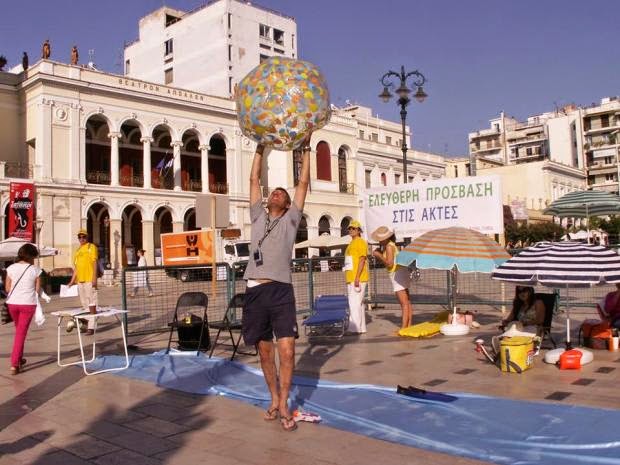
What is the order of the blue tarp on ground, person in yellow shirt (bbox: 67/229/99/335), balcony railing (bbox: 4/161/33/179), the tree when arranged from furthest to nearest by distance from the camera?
1. the tree
2. balcony railing (bbox: 4/161/33/179)
3. person in yellow shirt (bbox: 67/229/99/335)
4. the blue tarp on ground

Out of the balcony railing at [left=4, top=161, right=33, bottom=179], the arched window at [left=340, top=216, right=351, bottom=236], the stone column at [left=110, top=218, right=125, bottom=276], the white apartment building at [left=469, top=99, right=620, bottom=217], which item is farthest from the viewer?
the white apartment building at [left=469, top=99, right=620, bottom=217]

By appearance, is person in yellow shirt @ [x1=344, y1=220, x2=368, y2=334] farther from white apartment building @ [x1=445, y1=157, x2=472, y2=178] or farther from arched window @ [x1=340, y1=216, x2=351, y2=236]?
white apartment building @ [x1=445, y1=157, x2=472, y2=178]

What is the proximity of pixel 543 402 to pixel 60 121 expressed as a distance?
3077 centimetres

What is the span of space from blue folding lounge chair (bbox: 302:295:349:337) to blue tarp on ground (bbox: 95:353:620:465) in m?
2.95

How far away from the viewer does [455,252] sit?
9273 mm

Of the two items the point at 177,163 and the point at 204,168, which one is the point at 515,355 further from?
the point at 204,168

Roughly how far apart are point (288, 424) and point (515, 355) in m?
3.17

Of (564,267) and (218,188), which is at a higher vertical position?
(218,188)

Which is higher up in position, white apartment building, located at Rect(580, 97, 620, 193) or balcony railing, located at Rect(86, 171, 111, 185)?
white apartment building, located at Rect(580, 97, 620, 193)

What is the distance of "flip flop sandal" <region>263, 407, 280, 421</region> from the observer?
201 inches

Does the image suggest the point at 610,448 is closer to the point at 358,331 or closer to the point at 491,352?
the point at 491,352

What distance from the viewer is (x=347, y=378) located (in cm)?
683

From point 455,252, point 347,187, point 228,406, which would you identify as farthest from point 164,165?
point 228,406

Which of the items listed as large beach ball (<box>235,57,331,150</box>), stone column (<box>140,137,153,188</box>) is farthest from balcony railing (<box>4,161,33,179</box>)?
large beach ball (<box>235,57,331,150</box>)
